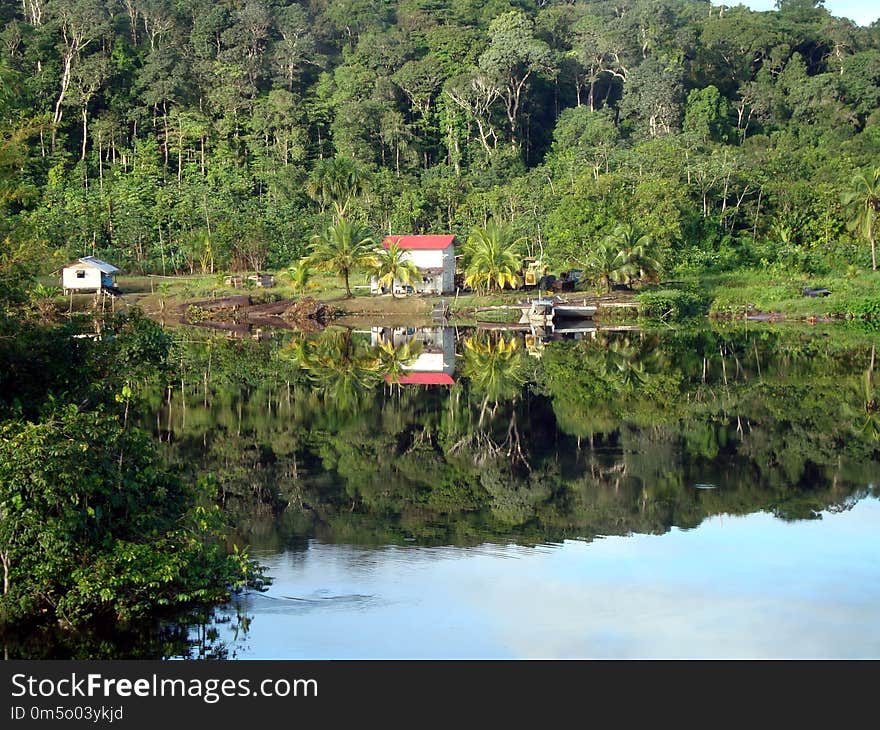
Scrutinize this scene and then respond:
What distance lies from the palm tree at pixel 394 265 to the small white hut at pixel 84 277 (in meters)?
13.1

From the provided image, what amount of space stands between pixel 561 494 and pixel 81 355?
7834 mm

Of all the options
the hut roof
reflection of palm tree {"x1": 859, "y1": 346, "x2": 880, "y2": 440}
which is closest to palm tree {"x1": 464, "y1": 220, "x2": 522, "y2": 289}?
the hut roof

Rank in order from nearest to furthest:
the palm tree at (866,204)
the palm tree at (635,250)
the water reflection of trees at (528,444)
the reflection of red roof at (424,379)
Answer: the water reflection of trees at (528,444)
the reflection of red roof at (424,379)
the palm tree at (635,250)
the palm tree at (866,204)

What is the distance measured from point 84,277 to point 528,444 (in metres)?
37.2

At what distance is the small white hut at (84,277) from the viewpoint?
53.4m

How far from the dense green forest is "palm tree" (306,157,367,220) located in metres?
0.18

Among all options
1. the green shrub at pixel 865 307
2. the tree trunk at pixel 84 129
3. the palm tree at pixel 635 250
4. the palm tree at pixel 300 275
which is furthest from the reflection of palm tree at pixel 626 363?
the tree trunk at pixel 84 129

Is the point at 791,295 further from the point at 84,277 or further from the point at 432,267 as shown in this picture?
the point at 84,277

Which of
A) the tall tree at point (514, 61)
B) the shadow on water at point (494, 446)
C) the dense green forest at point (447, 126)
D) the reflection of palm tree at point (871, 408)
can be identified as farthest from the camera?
the tall tree at point (514, 61)

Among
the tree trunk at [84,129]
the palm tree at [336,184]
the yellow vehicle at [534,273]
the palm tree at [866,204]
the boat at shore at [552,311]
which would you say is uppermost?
the tree trunk at [84,129]

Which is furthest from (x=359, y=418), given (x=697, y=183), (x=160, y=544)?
(x=697, y=183)

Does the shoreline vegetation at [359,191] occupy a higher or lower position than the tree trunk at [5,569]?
higher

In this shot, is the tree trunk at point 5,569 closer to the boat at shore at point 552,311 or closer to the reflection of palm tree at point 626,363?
the reflection of palm tree at point 626,363

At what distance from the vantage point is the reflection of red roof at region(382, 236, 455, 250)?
183 feet
